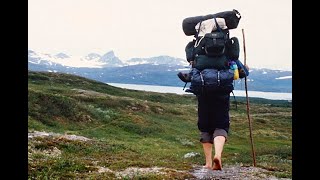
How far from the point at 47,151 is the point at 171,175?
28.6 feet

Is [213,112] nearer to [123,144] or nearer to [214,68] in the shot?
[214,68]

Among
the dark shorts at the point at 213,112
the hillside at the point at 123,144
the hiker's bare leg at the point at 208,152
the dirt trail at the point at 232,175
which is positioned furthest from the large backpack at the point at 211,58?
the hillside at the point at 123,144

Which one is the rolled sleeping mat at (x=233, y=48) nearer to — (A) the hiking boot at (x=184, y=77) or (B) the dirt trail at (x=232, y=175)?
(A) the hiking boot at (x=184, y=77)

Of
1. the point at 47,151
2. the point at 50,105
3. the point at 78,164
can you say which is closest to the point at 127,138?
the point at 50,105

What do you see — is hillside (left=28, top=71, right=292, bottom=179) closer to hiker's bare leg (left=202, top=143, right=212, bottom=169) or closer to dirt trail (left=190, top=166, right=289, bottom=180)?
dirt trail (left=190, top=166, right=289, bottom=180)

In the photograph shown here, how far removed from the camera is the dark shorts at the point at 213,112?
1125cm

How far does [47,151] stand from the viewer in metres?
19.9

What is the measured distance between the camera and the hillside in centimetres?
1412

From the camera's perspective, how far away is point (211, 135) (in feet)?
38.7

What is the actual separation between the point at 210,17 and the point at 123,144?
17299 mm

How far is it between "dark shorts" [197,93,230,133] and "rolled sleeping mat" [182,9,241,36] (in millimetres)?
1782

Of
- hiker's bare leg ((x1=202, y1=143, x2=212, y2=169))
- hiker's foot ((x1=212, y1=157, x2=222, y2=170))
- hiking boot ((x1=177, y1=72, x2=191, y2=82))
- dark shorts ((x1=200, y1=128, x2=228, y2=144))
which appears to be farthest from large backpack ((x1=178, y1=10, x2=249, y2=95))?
hiker's foot ((x1=212, y1=157, x2=222, y2=170))

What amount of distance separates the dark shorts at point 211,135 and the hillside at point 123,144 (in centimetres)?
147
